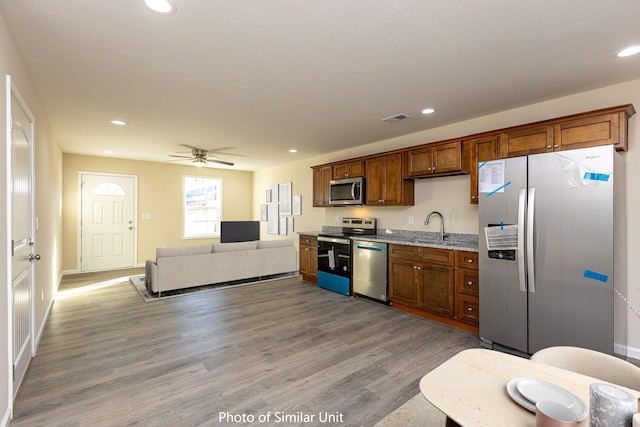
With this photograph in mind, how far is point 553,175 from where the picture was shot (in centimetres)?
271

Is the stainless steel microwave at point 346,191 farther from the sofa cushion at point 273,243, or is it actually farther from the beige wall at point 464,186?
the sofa cushion at point 273,243

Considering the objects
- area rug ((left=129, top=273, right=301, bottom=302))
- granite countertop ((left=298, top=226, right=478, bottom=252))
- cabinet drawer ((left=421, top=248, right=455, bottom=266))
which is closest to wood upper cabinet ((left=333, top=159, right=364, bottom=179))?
granite countertop ((left=298, top=226, right=478, bottom=252))

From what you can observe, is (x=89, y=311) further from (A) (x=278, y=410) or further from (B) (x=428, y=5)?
(B) (x=428, y=5)

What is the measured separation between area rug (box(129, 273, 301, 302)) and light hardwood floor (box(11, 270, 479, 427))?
314 millimetres

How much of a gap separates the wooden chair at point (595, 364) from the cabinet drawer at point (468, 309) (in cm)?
207

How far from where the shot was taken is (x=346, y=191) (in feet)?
17.4

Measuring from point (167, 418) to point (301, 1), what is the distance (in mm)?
2744

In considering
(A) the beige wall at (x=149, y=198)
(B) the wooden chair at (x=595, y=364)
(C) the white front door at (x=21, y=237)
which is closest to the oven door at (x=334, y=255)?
(B) the wooden chair at (x=595, y=364)

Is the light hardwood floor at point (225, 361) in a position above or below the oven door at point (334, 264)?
below

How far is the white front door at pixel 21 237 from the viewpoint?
7.18 feet

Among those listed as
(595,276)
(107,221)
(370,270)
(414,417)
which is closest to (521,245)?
(595,276)

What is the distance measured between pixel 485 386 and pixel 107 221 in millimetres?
7946

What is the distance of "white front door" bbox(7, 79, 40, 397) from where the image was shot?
219 cm

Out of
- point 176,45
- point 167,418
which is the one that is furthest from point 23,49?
point 167,418
